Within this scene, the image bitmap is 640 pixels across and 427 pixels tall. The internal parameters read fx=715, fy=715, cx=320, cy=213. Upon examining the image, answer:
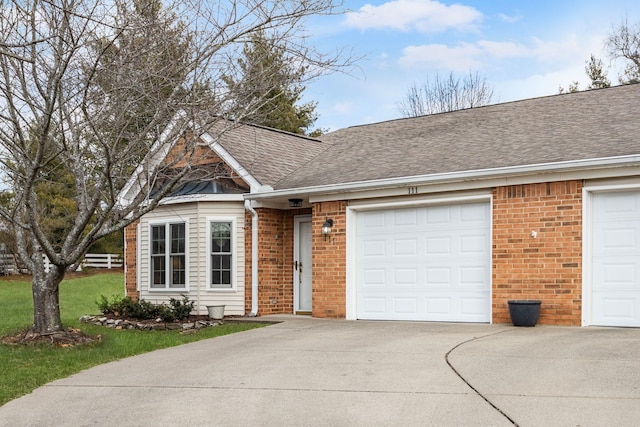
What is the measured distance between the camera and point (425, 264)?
12680 mm

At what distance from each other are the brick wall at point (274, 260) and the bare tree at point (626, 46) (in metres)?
22.0

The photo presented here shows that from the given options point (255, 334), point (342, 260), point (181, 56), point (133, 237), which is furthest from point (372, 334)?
point (133, 237)

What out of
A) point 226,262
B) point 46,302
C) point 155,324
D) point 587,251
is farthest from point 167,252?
point 587,251

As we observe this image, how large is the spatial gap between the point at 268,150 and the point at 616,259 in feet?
28.1

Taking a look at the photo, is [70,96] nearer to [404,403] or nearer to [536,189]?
[404,403]

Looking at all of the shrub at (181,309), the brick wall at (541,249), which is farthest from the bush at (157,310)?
the brick wall at (541,249)

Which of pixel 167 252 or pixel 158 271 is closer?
pixel 167 252

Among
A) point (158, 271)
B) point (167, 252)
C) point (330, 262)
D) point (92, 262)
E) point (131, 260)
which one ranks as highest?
point (167, 252)

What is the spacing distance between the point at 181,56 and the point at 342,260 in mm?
5184

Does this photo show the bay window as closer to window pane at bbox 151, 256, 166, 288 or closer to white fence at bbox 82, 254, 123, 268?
window pane at bbox 151, 256, 166, 288

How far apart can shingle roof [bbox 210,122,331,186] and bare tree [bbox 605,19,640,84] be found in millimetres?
19122

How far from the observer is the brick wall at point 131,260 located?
55.7 ft

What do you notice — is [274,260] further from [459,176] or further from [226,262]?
[459,176]

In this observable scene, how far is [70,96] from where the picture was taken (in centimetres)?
989
